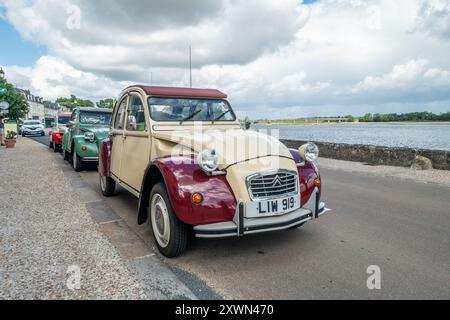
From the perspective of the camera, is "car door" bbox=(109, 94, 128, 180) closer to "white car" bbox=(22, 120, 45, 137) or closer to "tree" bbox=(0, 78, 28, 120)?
"white car" bbox=(22, 120, 45, 137)

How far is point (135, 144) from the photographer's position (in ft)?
15.5

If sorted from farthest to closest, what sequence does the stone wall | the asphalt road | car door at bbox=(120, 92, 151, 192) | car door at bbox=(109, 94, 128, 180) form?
the stone wall → car door at bbox=(109, 94, 128, 180) → car door at bbox=(120, 92, 151, 192) → the asphalt road

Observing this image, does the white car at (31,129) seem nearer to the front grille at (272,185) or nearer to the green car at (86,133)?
the green car at (86,133)

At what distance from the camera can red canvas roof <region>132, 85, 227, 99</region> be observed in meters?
4.77

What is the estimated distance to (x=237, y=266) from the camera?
11.1ft

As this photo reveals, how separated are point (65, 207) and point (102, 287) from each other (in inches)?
122

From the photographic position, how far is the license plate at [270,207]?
3283mm

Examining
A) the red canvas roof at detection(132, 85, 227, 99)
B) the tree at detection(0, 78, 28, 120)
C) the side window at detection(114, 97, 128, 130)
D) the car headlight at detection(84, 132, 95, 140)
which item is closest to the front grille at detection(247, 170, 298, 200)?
the red canvas roof at detection(132, 85, 227, 99)

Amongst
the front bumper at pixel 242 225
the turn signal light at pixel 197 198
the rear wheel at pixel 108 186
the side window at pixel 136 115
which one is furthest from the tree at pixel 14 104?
the front bumper at pixel 242 225

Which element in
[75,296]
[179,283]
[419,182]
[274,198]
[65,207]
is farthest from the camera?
[419,182]

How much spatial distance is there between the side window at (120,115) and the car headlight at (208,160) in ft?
8.47

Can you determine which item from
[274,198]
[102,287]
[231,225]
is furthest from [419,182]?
[102,287]
